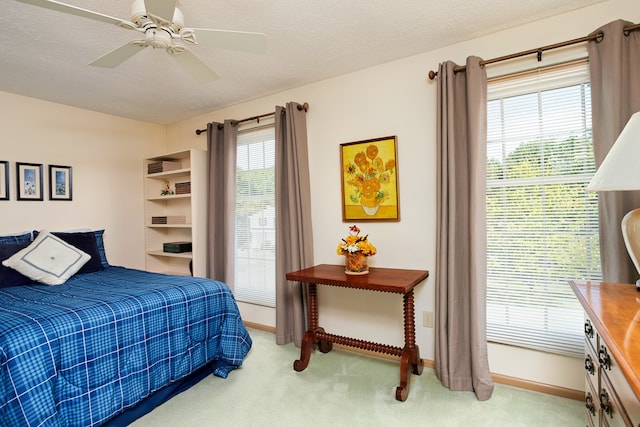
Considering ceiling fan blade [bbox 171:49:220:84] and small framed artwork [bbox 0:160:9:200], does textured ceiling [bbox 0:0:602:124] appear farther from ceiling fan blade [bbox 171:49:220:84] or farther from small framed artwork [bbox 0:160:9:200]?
small framed artwork [bbox 0:160:9:200]

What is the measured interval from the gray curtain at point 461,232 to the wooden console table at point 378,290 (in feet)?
0.63

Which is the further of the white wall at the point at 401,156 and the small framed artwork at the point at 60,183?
the small framed artwork at the point at 60,183

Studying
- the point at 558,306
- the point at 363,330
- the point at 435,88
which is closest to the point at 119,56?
the point at 435,88

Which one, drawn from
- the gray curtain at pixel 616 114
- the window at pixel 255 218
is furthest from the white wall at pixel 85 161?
the gray curtain at pixel 616 114

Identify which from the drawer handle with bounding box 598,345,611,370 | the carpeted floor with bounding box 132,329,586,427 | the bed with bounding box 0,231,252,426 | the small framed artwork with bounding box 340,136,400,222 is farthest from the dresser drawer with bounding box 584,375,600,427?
the bed with bounding box 0,231,252,426

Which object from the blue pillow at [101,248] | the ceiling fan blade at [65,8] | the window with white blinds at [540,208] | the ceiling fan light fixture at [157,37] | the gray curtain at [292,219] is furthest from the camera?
the blue pillow at [101,248]

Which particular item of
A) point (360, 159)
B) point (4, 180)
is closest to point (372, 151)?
point (360, 159)

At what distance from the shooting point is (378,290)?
2.12 metres

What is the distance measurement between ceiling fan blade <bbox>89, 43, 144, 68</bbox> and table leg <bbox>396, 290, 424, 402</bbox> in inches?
82.8

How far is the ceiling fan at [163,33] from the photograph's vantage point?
1.33m

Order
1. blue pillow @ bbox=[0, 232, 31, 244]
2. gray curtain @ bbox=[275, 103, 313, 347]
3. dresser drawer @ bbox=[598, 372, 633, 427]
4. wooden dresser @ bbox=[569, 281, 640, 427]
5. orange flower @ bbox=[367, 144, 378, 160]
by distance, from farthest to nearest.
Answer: gray curtain @ bbox=[275, 103, 313, 347] < blue pillow @ bbox=[0, 232, 31, 244] < orange flower @ bbox=[367, 144, 378, 160] < dresser drawer @ bbox=[598, 372, 633, 427] < wooden dresser @ bbox=[569, 281, 640, 427]

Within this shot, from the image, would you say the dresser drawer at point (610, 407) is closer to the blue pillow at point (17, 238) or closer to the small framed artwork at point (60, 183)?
the blue pillow at point (17, 238)

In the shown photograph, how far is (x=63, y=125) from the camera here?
11.1 feet

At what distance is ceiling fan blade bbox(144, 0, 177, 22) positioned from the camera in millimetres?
1309
